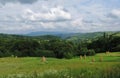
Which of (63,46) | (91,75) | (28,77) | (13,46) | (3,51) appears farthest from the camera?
(13,46)

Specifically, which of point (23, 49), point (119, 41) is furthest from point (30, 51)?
point (119, 41)

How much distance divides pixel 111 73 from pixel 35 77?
4.29m

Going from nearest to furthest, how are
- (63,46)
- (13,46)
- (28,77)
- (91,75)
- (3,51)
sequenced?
(28,77)
(91,75)
(63,46)
(3,51)
(13,46)

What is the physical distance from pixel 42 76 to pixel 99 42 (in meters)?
109

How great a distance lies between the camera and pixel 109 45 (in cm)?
11894

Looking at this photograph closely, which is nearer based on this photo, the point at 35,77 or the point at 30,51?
the point at 35,77

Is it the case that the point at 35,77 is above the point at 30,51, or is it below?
above

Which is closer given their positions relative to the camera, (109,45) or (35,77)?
(35,77)

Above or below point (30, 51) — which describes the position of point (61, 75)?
above

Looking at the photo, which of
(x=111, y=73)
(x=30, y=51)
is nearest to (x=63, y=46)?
(x=30, y=51)

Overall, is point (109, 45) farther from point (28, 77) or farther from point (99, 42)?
point (28, 77)

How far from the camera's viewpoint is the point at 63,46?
10406 cm

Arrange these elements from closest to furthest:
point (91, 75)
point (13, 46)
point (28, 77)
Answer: point (28, 77)
point (91, 75)
point (13, 46)

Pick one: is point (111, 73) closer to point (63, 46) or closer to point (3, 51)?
point (63, 46)
